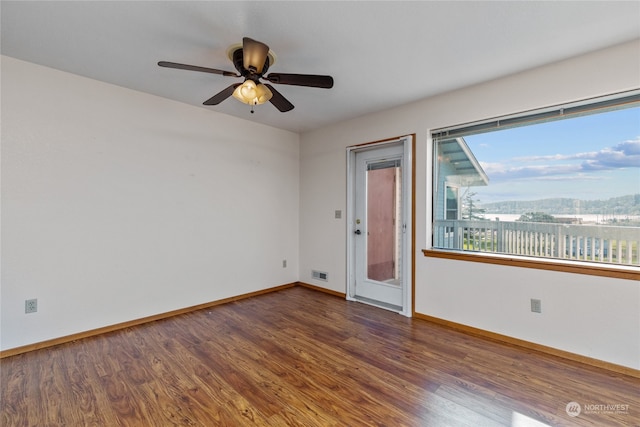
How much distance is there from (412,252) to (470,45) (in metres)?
2.11

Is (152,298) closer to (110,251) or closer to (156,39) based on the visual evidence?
(110,251)

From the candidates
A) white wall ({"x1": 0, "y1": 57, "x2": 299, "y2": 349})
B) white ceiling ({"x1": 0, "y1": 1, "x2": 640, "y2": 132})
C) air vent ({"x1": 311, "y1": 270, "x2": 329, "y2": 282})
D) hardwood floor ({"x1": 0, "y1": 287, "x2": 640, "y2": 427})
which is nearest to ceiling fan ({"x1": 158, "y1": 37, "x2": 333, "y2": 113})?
white ceiling ({"x1": 0, "y1": 1, "x2": 640, "y2": 132})

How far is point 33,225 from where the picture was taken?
250cm

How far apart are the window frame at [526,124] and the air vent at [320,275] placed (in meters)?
1.62

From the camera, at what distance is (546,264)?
2480 mm

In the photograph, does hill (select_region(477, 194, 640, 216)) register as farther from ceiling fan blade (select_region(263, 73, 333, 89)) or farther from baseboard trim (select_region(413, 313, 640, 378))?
ceiling fan blade (select_region(263, 73, 333, 89))

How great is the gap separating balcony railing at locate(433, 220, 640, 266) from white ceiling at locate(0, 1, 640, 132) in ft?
4.80

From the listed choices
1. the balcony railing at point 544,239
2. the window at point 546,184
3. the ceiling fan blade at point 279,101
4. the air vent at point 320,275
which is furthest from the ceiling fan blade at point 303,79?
the air vent at point 320,275

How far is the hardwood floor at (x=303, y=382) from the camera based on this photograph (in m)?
1.70

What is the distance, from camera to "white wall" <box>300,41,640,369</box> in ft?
7.18

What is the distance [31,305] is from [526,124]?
4853 millimetres

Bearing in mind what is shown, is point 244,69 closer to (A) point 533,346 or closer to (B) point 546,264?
(B) point 546,264

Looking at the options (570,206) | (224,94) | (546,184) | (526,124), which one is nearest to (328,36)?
(224,94)

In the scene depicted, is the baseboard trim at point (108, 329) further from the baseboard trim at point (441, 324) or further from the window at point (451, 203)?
the window at point (451, 203)
